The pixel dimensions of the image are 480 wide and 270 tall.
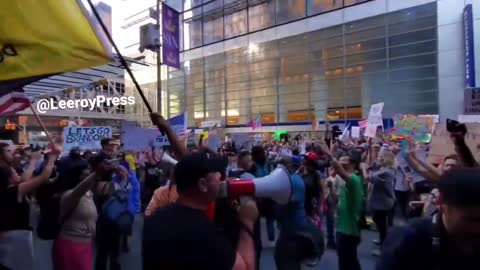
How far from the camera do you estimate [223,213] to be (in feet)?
8.79

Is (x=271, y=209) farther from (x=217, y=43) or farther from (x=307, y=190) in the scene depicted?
(x=217, y=43)

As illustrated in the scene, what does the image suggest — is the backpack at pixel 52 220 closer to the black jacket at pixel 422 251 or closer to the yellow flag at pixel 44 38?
the yellow flag at pixel 44 38

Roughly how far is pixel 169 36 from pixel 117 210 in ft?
39.1

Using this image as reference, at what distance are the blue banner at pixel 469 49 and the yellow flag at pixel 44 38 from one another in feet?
75.9

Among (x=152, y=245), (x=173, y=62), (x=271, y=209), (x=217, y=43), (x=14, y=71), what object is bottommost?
(x=271, y=209)

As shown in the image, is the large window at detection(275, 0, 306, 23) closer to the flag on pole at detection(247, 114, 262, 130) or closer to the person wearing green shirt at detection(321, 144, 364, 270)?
the flag on pole at detection(247, 114, 262, 130)

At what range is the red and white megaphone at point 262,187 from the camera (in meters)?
2.26

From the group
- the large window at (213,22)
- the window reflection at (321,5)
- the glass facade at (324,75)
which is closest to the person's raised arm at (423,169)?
the glass facade at (324,75)

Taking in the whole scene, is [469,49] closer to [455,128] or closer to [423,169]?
[423,169]

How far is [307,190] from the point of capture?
5453mm

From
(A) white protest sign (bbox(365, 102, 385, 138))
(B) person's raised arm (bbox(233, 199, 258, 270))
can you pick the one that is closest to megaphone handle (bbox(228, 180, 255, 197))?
(B) person's raised arm (bbox(233, 199, 258, 270))

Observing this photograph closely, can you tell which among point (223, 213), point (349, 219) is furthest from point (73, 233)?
point (349, 219)

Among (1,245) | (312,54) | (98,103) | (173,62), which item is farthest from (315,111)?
(1,245)

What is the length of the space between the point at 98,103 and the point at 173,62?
29.8m
